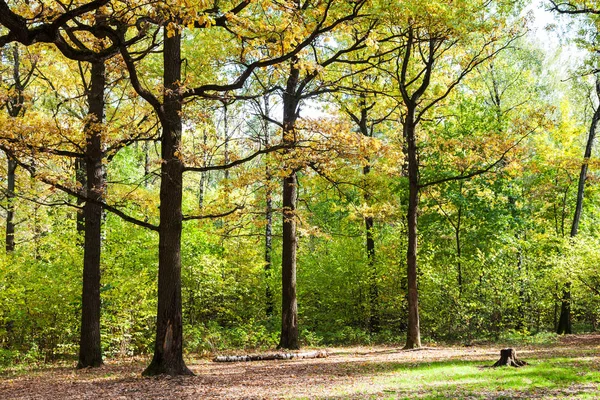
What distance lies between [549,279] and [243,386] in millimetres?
12814

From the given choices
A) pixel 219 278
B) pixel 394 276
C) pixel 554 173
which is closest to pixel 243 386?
pixel 219 278

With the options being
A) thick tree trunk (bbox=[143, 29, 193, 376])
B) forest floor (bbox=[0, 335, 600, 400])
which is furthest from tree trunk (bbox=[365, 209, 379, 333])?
thick tree trunk (bbox=[143, 29, 193, 376])

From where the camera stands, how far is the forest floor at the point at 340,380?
6707 millimetres

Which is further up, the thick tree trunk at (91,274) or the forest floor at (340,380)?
the thick tree trunk at (91,274)

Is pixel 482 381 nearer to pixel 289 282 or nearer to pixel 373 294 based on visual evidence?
pixel 289 282

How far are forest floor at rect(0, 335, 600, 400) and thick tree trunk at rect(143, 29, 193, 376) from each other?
49 cm

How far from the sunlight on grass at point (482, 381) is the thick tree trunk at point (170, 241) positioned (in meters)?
3.06

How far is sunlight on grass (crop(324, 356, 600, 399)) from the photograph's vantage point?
21.3 ft

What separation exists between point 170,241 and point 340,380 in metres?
3.62

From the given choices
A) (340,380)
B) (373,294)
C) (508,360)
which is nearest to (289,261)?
(340,380)

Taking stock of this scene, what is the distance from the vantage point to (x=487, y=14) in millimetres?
13688

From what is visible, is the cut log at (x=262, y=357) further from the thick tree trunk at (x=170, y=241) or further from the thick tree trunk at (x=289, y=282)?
the thick tree trunk at (x=170, y=241)

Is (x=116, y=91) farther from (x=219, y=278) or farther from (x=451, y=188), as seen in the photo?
(x=451, y=188)

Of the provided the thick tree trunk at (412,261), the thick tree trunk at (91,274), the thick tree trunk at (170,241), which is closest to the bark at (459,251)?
the thick tree trunk at (412,261)
